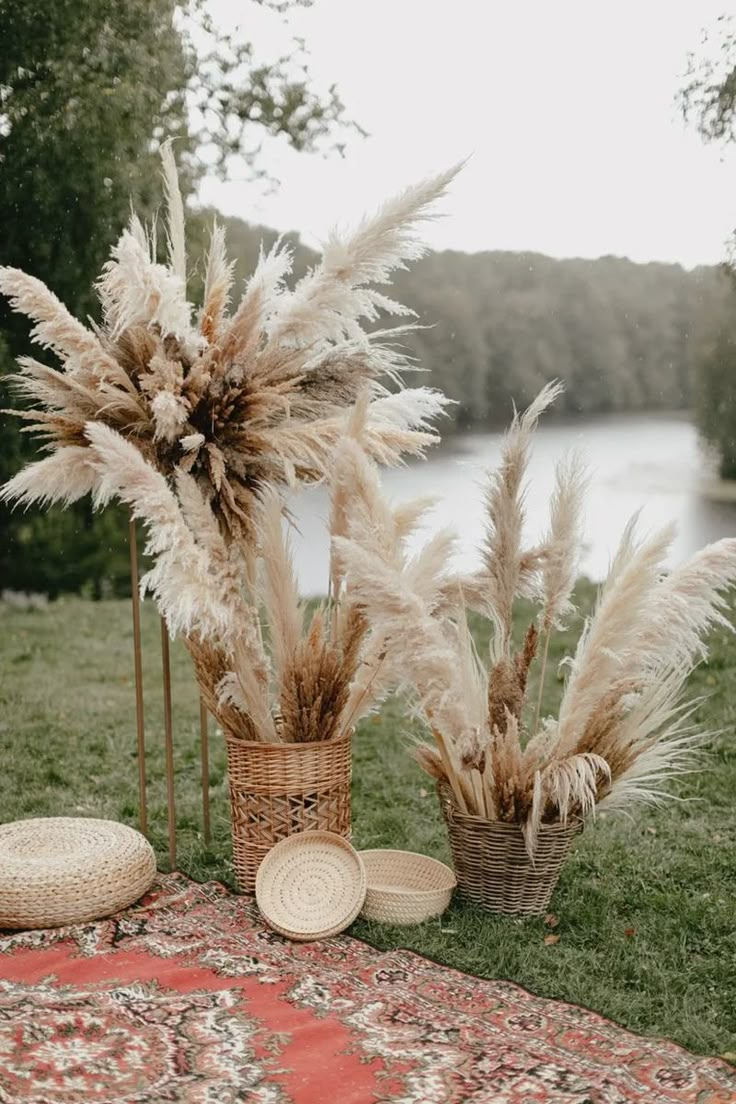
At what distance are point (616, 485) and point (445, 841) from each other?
11.2 ft

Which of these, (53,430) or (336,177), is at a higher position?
(336,177)

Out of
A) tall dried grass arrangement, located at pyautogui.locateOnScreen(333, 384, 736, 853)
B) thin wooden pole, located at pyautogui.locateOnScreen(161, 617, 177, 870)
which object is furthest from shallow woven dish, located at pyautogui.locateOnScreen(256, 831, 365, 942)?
thin wooden pole, located at pyautogui.locateOnScreen(161, 617, 177, 870)

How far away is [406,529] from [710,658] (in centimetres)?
294

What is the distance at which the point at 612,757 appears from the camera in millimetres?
2857

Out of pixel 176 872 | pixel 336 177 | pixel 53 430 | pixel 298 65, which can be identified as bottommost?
pixel 176 872

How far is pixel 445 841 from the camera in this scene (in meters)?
3.62

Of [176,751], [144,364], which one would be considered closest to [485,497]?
[144,364]

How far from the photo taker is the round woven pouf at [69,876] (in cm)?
279

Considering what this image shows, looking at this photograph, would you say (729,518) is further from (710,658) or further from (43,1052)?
(43,1052)

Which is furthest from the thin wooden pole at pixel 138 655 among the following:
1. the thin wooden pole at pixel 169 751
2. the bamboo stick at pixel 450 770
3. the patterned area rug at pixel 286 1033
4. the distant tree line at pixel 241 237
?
the distant tree line at pixel 241 237

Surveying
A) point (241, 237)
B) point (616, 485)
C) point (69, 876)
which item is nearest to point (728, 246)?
point (616, 485)

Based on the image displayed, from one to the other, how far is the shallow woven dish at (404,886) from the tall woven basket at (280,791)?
0.61 ft

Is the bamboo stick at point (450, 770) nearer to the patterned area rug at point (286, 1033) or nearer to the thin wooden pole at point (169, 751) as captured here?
the patterned area rug at point (286, 1033)

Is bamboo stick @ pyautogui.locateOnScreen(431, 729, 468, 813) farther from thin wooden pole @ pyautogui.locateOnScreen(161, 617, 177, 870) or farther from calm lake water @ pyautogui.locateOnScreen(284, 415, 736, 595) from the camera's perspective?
calm lake water @ pyautogui.locateOnScreen(284, 415, 736, 595)
